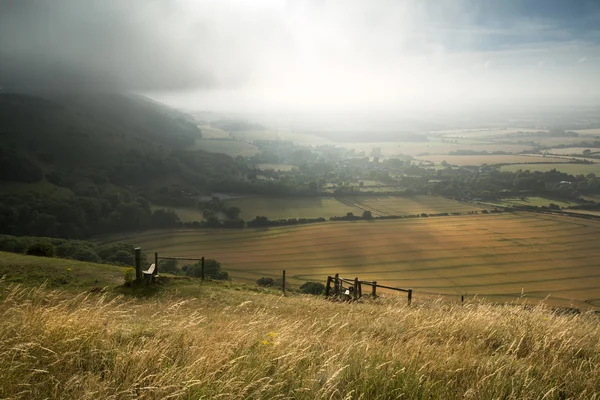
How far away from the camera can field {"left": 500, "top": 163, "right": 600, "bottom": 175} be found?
117m

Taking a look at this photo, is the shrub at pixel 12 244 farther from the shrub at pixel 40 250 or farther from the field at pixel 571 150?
the field at pixel 571 150

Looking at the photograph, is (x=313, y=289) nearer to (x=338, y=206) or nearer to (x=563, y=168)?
(x=338, y=206)

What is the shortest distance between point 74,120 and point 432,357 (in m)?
200

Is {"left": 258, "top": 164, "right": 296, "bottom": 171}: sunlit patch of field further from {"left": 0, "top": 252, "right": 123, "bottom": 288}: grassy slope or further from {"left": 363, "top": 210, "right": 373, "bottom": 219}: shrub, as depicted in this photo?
{"left": 0, "top": 252, "right": 123, "bottom": 288}: grassy slope

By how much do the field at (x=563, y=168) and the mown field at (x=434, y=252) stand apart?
59002 millimetres

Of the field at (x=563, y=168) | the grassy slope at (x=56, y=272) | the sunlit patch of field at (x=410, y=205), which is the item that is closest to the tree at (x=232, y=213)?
the sunlit patch of field at (x=410, y=205)

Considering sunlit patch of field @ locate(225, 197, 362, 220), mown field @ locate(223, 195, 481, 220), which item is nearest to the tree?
sunlit patch of field @ locate(225, 197, 362, 220)

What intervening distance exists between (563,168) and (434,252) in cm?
10030

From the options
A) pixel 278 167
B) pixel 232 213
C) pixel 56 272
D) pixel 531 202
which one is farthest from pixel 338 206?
pixel 278 167

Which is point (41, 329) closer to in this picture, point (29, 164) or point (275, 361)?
point (275, 361)

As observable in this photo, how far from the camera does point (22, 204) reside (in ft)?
263

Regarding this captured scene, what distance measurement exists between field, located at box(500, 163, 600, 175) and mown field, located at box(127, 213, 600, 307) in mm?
59002

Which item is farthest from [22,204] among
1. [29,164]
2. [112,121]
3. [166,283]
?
[112,121]

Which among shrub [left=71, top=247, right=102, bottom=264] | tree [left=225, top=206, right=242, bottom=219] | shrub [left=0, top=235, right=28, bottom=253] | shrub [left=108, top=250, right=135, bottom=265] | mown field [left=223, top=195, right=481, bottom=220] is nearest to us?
shrub [left=0, top=235, right=28, bottom=253]
